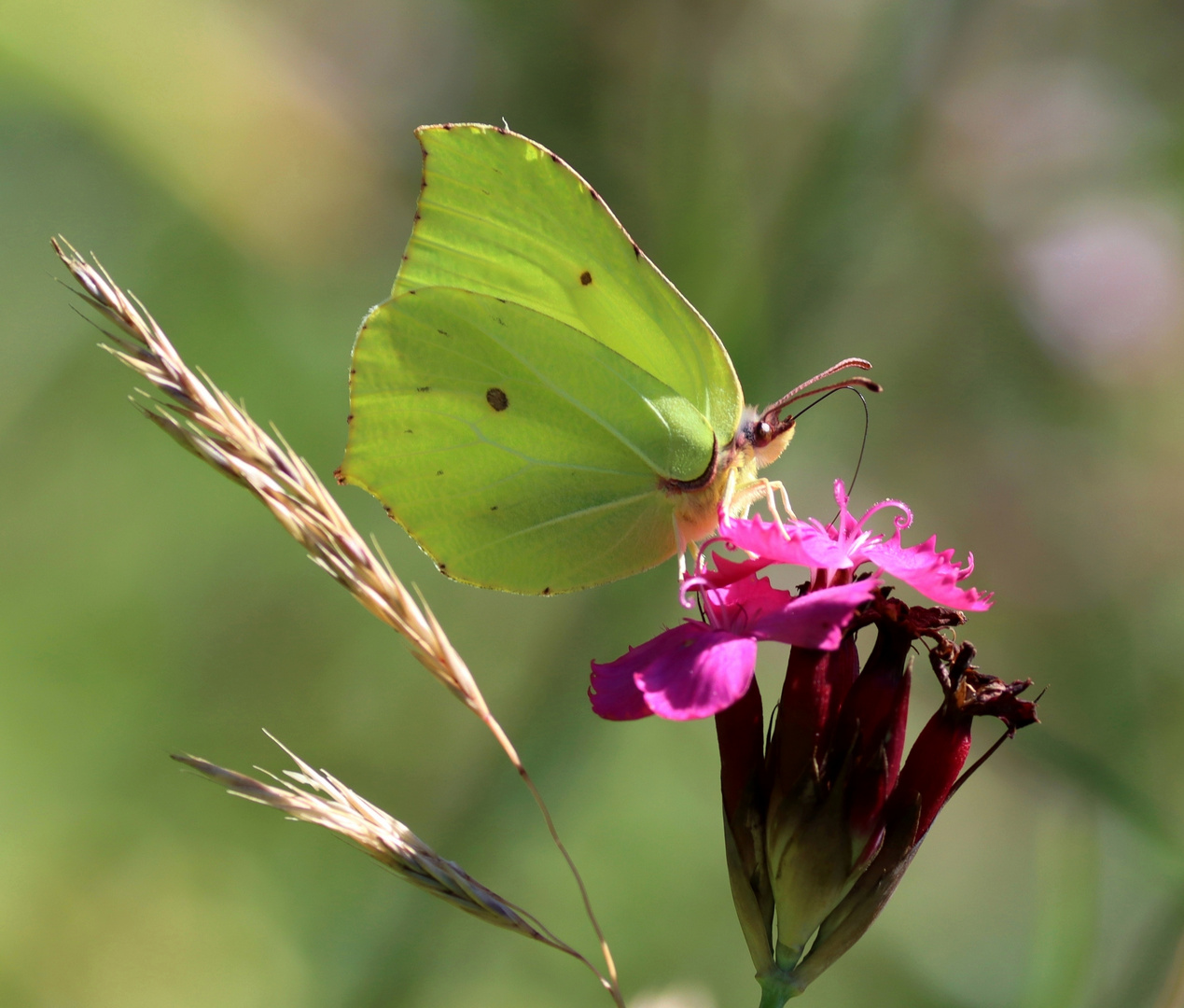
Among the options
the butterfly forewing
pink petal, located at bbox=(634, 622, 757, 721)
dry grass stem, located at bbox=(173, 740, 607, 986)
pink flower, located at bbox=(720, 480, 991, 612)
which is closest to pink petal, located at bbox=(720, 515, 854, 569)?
pink flower, located at bbox=(720, 480, 991, 612)

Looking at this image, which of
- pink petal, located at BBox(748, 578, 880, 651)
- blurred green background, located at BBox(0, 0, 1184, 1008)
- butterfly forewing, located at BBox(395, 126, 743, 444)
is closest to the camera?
pink petal, located at BBox(748, 578, 880, 651)

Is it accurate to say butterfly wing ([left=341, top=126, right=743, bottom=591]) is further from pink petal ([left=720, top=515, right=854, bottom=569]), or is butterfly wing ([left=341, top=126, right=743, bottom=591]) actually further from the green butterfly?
pink petal ([left=720, top=515, right=854, bottom=569])

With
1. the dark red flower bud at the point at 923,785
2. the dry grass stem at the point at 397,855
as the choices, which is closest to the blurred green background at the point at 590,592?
the dark red flower bud at the point at 923,785

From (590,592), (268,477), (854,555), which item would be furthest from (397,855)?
(590,592)

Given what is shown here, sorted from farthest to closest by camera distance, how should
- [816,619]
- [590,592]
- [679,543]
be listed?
[590,592], [679,543], [816,619]

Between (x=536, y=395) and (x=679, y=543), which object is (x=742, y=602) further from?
(x=536, y=395)

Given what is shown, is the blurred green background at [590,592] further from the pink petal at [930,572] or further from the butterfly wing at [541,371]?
the pink petal at [930,572]
